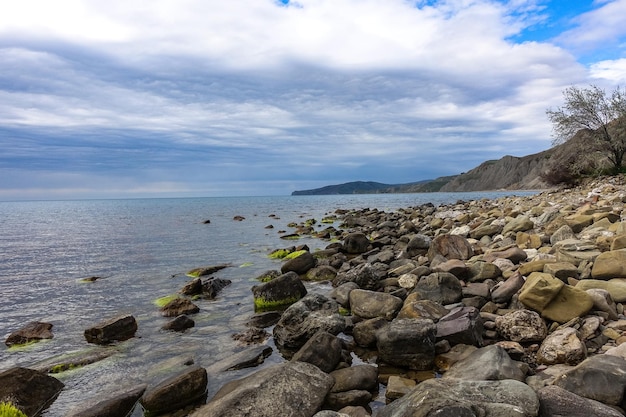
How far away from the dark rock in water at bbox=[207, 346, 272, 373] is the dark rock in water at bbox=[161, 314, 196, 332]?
2.73 m

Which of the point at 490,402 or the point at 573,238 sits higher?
the point at 573,238

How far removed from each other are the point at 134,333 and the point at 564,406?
9465mm

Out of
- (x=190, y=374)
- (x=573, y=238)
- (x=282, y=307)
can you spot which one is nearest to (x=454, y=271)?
(x=573, y=238)

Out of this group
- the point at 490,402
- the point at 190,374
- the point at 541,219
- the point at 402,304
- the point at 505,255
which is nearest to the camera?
the point at 490,402

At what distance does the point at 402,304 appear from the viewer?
31.6 ft

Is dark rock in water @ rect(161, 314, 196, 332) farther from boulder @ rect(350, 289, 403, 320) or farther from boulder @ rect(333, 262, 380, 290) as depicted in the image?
boulder @ rect(333, 262, 380, 290)

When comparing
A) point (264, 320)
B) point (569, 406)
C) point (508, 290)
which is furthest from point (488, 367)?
point (264, 320)

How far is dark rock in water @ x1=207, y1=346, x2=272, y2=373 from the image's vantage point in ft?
25.0

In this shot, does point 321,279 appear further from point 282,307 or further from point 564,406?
point 564,406

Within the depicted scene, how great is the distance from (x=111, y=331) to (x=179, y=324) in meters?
1.61

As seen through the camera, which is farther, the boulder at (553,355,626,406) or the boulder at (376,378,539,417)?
the boulder at (553,355,626,406)

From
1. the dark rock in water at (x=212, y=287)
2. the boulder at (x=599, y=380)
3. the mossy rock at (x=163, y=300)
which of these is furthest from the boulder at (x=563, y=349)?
the mossy rock at (x=163, y=300)

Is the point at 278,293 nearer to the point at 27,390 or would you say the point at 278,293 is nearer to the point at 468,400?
the point at 27,390

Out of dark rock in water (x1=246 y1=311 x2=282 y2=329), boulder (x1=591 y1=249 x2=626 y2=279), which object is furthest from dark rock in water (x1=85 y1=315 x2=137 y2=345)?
boulder (x1=591 y1=249 x2=626 y2=279)
